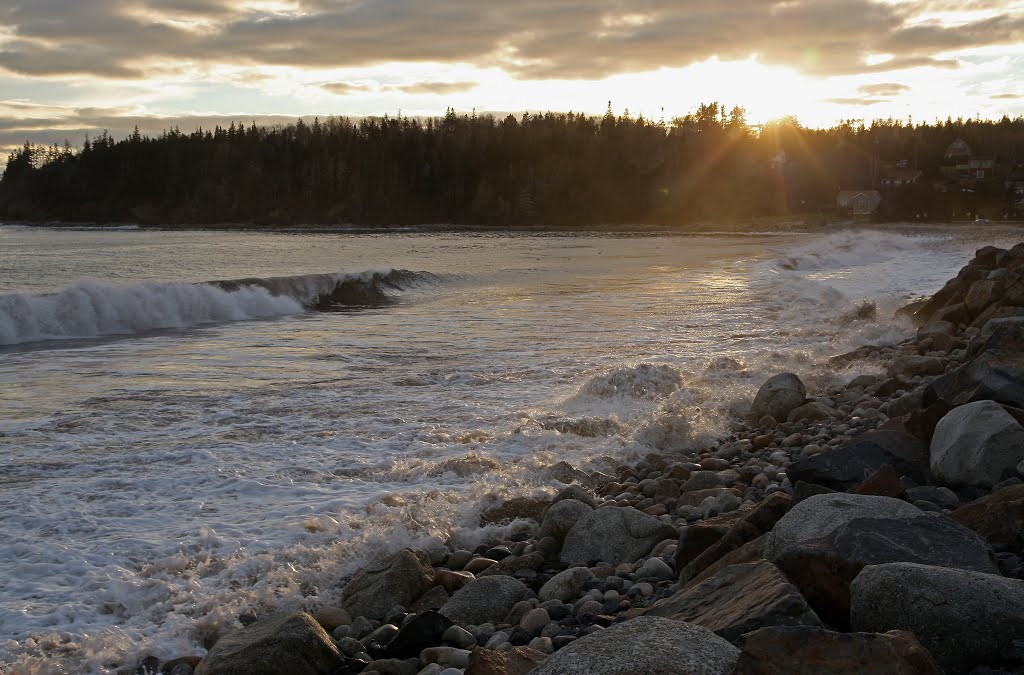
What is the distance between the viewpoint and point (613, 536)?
571 cm

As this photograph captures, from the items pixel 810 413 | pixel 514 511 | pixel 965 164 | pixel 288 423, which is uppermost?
pixel 965 164

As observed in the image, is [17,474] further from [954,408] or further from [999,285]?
[999,285]

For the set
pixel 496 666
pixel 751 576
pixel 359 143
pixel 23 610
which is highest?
pixel 359 143

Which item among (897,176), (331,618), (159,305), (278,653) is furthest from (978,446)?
(897,176)

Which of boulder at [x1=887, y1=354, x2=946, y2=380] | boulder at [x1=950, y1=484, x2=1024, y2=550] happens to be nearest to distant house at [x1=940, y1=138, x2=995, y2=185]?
boulder at [x1=887, y1=354, x2=946, y2=380]

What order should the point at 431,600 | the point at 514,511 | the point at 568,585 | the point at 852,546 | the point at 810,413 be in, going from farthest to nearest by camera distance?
the point at 810,413 < the point at 514,511 < the point at 431,600 < the point at 568,585 < the point at 852,546

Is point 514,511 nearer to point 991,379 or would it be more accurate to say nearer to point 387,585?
point 387,585

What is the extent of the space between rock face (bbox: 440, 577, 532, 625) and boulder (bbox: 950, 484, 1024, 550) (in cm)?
238

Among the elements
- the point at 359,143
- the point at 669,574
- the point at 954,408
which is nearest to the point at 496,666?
the point at 669,574

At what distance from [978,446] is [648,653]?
3.82m

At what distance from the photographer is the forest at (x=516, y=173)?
11369cm

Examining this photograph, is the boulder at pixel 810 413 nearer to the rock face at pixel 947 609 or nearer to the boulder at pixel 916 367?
the boulder at pixel 916 367

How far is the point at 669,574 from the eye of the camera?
16.7 ft

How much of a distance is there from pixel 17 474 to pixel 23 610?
8.88 feet
